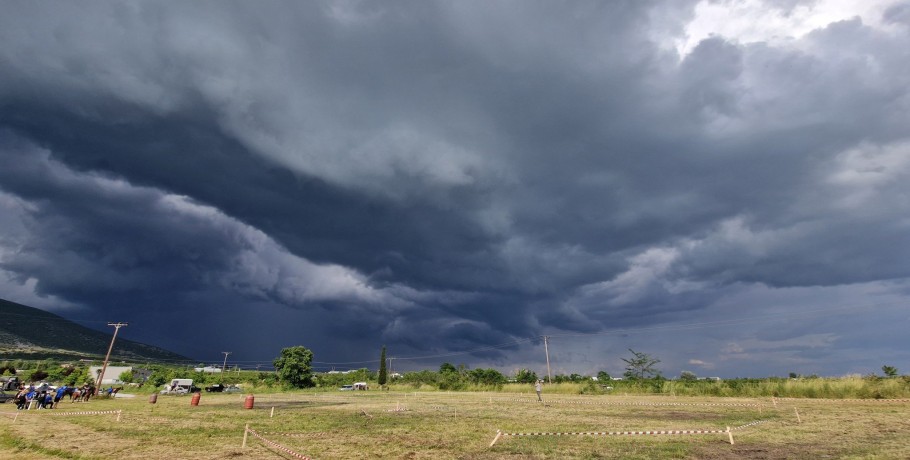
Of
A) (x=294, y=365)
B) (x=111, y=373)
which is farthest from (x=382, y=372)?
(x=111, y=373)

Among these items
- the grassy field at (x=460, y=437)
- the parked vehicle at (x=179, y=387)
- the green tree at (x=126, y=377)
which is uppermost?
the green tree at (x=126, y=377)

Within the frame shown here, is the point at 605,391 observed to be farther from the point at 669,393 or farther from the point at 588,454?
the point at 588,454

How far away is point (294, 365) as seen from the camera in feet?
305

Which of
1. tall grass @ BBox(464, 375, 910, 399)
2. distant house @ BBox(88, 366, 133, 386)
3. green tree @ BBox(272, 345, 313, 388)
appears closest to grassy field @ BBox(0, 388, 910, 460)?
tall grass @ BBox(464, 375, 910, 399)

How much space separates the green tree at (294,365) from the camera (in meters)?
92.8

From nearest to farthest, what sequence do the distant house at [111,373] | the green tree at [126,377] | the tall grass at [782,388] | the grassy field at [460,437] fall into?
the grassy field at [460,437]
the tall grass at [782,388]
the green tree at [126,377]
the distant house at [111,373]

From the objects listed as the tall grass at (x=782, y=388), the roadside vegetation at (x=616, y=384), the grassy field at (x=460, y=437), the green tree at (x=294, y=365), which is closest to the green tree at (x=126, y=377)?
the roadside vegetation at (x=616, y=384)

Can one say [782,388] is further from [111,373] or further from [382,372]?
[111,373]

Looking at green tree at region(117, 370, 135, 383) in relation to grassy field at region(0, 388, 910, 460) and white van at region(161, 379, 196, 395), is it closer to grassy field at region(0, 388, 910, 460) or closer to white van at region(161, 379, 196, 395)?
white van at region(161, 379, 196, 395)

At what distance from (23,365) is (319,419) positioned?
172m

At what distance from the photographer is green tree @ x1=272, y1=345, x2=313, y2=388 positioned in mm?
92812

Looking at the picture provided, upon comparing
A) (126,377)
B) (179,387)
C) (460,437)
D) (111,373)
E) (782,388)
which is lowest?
(460,437)

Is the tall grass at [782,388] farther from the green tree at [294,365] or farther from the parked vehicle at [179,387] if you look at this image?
the parked vehicle at [179,387]

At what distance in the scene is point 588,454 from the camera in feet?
54.6
